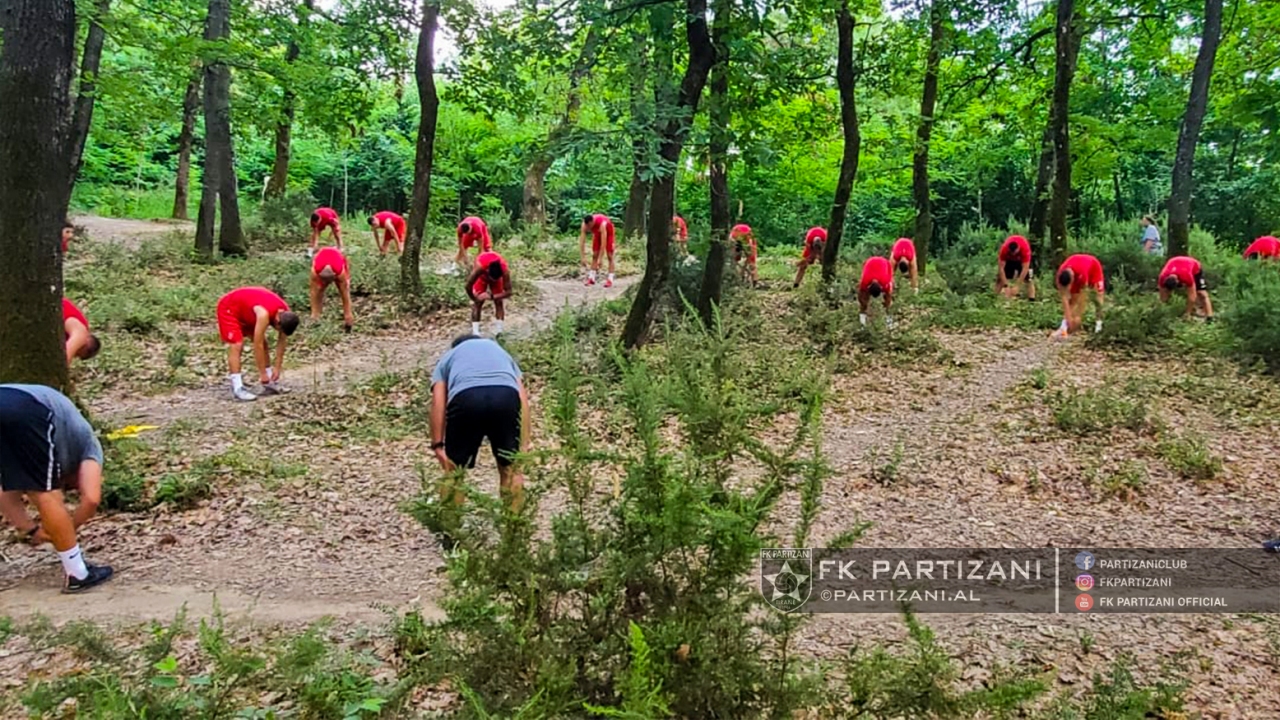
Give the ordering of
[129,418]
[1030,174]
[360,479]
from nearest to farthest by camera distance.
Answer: [360,479]
[129,418]
[1030,174]

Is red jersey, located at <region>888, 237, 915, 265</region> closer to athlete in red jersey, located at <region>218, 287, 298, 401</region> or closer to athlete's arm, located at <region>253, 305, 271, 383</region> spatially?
athlete in red jersey, located at <region>218, 287, 298, 401</region>

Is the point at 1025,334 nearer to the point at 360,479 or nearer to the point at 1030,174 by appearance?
the point at 360,479

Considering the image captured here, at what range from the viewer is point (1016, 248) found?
1252cm

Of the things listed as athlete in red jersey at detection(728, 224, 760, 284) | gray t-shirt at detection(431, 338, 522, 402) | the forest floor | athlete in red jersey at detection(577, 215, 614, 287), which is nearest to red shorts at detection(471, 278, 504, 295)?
the forest floor

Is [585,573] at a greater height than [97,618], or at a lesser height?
greater

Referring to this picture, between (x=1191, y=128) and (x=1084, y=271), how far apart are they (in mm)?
3815

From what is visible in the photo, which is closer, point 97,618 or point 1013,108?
point 97,618

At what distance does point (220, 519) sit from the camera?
5.71 meters

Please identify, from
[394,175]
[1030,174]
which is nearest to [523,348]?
[1030,174]

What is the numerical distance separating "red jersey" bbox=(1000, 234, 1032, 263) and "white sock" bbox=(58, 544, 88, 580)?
1276 centimetres

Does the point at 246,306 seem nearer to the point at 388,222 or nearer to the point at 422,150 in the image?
the point at 422,150

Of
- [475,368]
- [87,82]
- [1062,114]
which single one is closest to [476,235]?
[87,82]

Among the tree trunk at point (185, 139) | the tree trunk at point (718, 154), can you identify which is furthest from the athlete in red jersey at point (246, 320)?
the tree trunk at point (185, 139)

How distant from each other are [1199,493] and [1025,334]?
570 cm
